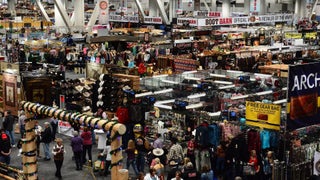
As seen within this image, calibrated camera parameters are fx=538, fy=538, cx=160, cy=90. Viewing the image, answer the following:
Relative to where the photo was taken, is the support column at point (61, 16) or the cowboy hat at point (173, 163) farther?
the support column at point (61, 16)

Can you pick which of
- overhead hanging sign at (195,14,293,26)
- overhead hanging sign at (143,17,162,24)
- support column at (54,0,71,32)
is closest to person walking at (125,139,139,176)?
overhead hanging sign at (195,14,293,26)

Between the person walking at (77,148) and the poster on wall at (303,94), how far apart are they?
5.14 m

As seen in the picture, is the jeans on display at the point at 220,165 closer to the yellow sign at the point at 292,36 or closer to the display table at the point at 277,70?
the display table at the point at 277,70

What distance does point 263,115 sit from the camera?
1199cm

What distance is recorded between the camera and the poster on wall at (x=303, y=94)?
420 inches

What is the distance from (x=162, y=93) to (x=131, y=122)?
8.63ft

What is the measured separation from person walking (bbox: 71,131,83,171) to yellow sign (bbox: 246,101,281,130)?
409 centimetres

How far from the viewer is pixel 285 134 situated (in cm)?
Answer: 1141

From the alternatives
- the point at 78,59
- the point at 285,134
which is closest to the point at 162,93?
the point at 285,134

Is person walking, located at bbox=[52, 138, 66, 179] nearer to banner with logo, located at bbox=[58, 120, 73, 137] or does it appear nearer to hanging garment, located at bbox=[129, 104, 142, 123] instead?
hanging garment, located at bbox=[129, 104, 142, 123]

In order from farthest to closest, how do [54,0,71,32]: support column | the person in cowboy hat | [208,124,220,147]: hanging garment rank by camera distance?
[54,0,71,32]: support column → [208,124,220,147]: hanging garment → the person in cowboy hat

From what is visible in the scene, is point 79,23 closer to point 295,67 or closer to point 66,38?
point 66,38

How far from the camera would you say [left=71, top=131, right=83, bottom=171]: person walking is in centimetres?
1312

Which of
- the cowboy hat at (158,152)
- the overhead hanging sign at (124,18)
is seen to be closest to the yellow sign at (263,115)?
the cowboy hat at (158,152)
